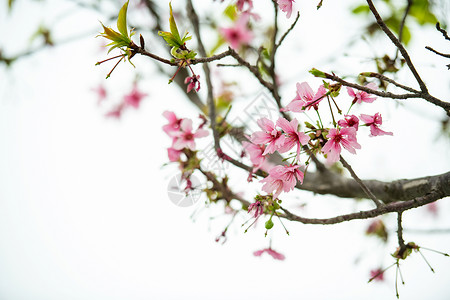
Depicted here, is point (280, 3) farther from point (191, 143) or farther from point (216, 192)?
point (216, 192)

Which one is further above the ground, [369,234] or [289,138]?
[369,234]

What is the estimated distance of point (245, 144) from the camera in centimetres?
104

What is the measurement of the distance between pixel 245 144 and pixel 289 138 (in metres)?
0.25

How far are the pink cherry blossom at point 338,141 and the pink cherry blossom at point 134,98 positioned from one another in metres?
2.19

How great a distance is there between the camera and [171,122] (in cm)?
117

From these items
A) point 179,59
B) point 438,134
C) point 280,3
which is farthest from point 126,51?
point 438,134

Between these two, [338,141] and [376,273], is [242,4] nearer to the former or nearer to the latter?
[338,141]

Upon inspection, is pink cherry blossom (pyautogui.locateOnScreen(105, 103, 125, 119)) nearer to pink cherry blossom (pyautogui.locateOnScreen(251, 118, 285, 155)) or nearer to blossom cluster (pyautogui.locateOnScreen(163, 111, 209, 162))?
blossom cluster (pyautogui.locateOnScreen(163, 111, 209, 162))

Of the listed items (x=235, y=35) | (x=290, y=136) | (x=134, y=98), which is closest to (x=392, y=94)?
(x=290, y=136)

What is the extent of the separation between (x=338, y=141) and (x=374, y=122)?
0.15 meters

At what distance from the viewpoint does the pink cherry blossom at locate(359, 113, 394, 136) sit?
2.80 ft

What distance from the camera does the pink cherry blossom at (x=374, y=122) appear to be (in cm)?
85

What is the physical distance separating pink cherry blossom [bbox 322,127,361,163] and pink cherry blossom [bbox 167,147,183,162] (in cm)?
55

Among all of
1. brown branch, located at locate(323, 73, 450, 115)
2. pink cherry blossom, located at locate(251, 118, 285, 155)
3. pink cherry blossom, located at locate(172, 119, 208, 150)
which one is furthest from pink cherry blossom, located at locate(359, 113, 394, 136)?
pink cherry blossom, located at locate(172, 119, 208, 150)
